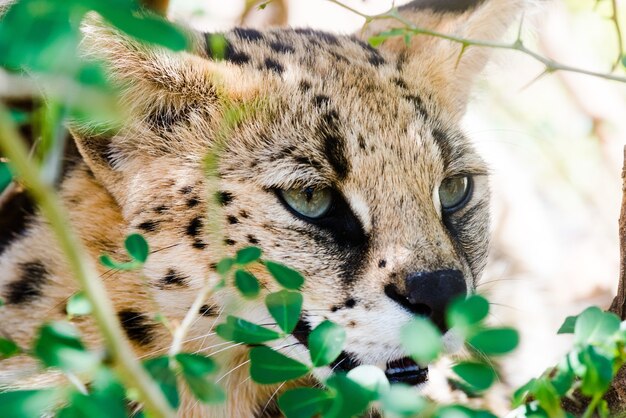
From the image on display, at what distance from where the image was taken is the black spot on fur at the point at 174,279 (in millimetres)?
2346

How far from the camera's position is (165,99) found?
2465mm

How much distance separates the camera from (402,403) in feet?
4.40

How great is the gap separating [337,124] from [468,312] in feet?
3.51

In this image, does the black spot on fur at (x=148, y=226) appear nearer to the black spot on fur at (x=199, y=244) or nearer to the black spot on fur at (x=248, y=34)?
the black spot on fur at (x=199, y=244)

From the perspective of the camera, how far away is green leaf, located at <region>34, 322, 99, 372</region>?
4.31 feet

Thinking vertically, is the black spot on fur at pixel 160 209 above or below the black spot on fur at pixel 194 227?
above

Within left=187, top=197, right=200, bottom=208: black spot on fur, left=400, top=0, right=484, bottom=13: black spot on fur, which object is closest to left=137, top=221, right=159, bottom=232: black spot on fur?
left=187, top=197, right=200, bottom=208: black spot on fur

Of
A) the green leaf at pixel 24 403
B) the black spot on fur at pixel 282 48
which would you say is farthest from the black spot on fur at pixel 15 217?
the green leaf at pixel 24 403

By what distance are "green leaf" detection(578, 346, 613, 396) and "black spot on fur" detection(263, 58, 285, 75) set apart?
1.42m

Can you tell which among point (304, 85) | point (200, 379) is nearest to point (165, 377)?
point (200, 379)

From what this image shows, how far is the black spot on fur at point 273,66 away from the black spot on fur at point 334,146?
254 mm

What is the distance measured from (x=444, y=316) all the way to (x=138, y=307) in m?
0.95

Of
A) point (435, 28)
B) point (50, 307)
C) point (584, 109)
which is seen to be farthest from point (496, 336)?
point (584, 109)

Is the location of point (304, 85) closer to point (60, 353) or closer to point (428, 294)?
point (428, 294)
